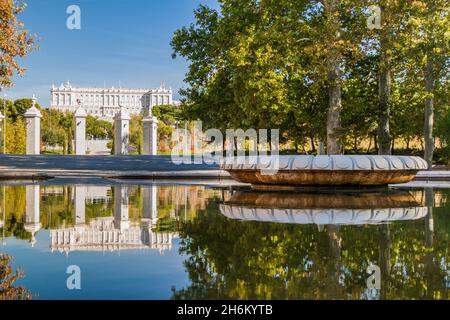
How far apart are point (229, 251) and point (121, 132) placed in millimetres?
31622

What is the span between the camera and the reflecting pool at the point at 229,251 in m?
2.84

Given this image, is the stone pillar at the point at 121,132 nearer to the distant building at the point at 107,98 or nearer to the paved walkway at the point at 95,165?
the paved walkway at the point at 95,165

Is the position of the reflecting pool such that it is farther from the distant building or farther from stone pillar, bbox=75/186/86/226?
the distant building

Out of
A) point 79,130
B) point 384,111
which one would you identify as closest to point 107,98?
point 79,130

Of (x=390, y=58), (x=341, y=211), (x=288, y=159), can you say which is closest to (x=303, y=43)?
(x=390, y=58)

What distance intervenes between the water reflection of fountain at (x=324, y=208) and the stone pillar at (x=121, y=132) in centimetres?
2635

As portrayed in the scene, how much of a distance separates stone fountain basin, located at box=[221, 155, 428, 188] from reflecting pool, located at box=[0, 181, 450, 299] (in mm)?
1394

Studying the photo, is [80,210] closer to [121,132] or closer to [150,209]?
[150,209]

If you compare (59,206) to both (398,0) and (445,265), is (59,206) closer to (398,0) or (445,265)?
(445,265)

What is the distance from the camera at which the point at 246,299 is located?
2646 millimetres

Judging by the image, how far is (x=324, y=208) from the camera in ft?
21.6

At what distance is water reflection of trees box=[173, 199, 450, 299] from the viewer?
2.79 metres
